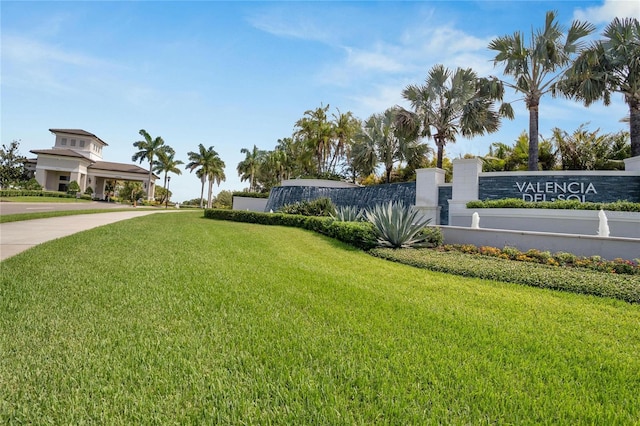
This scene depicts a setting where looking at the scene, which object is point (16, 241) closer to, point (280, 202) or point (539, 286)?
point (539, 286)

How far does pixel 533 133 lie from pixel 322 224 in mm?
10699

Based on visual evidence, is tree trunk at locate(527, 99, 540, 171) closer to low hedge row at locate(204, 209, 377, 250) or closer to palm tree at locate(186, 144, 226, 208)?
low hedge row at locate(204, 209, 377, 250)

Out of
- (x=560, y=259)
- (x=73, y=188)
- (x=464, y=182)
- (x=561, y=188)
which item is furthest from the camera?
(x=73, y=188)

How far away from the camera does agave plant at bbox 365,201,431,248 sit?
29.4 feet

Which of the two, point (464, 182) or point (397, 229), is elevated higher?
point (464, 182)

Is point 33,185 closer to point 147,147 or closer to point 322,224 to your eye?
point 147,147

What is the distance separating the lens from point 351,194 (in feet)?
72.3

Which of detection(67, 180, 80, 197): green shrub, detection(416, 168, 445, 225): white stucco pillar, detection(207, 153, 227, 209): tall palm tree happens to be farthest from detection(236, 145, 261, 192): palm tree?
detection(416, 168, 445, 225): white stucco pillar

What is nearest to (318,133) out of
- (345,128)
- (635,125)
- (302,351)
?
(345,128)

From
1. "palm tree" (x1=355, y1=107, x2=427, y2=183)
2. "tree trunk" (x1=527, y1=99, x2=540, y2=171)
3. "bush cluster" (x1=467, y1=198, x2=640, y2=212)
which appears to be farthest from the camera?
"palm tree" (x1=355, y1=107, x2=427, y2=183)

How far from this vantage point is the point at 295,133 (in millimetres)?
34812

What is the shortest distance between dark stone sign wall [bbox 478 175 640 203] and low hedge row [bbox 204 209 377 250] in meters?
6.24

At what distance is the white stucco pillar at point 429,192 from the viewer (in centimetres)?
1391

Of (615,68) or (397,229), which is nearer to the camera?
→ (397,229)
